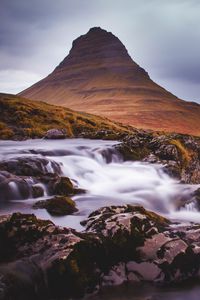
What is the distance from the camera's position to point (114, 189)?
13.7 meters

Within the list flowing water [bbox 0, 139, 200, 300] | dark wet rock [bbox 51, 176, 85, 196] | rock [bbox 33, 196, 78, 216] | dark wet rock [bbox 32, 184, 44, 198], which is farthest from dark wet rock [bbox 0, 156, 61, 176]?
rock [bbox 33, 196, 78, 216]

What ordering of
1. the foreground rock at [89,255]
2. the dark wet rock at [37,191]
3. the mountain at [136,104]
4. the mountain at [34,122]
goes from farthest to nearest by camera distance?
the mountain at [136,104]
the mountain at [34,122]
the dark wet rock at [37,191]
the foreground rock at [89,255]

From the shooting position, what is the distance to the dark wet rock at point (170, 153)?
18203 millimetres

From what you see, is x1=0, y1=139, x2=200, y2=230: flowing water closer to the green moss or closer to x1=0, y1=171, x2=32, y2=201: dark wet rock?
x1=0, y1=171, x2=32, y2=201: dark wet rock

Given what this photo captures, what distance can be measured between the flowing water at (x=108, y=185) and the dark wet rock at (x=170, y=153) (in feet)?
2.32

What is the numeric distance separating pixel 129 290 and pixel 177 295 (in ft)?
2.42

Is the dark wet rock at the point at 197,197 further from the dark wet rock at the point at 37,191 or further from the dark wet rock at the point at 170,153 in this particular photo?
the dark wet rock at the point at 170,153

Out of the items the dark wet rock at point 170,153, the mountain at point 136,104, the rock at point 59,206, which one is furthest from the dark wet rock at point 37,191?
the mountain at point 136,104

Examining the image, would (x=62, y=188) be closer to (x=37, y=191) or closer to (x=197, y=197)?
(x=37, y=191)

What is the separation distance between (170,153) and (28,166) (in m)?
7.67

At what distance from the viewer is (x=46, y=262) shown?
5.91 meters

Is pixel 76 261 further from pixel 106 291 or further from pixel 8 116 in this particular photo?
pixel 8 116

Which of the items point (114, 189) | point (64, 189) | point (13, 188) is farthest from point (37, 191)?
point (114, 189)

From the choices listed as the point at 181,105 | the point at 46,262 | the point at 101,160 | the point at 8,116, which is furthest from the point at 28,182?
the point at 181,105
